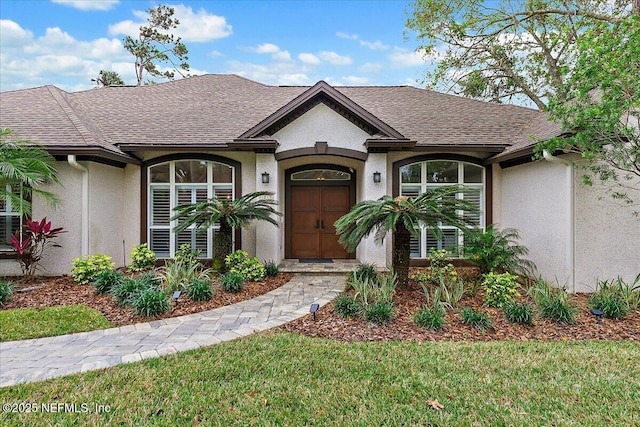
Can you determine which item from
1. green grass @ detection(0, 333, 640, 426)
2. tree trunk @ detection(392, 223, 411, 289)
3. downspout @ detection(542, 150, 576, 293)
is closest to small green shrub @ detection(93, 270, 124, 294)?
green grass @ detection(0, 333, 640, 426)

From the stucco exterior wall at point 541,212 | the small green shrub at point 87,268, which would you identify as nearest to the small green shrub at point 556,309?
the stucco exterior wall at point 541,212

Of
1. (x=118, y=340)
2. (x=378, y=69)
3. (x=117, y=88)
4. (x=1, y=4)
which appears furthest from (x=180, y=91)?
(x=378, y=69)

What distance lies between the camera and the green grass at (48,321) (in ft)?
15.4

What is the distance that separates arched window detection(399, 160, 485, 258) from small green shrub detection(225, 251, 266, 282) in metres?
4.50

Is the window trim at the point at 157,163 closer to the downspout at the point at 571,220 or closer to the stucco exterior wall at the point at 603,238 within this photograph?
the downspout at the point at 571,220

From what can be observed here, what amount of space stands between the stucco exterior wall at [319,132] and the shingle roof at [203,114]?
1.63m

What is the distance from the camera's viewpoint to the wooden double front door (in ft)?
33.1

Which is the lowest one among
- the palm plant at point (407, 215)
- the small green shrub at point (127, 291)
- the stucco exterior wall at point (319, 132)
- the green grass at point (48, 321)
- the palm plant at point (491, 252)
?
the green grass at point (48, 321)

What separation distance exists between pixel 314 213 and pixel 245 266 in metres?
3.13

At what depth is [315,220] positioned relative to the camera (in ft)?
33.1

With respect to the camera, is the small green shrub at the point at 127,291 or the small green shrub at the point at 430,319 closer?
the small green shrub at the point at 430,319

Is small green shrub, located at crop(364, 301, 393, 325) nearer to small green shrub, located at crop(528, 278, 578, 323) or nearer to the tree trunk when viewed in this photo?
the tree trunk

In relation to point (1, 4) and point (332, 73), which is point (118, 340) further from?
point (332, 73)

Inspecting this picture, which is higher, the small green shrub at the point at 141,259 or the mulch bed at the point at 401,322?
the small green shrub at the point at 141,259
